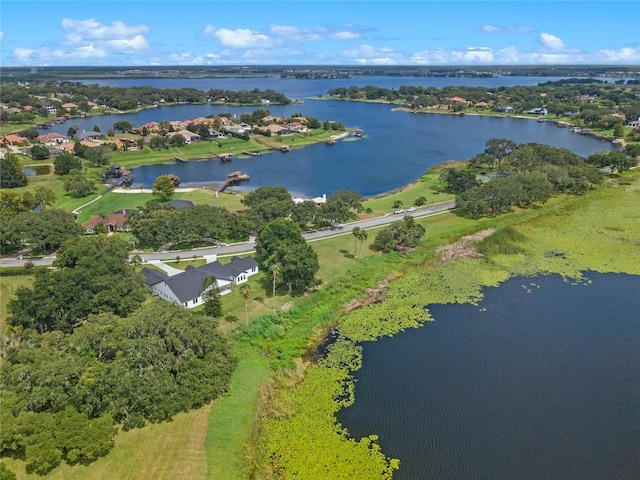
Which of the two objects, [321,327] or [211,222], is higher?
[211,222]

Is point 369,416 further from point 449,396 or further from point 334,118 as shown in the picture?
point 334,118

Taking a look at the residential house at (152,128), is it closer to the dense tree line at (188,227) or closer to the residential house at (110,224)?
the residential house at (110,224)

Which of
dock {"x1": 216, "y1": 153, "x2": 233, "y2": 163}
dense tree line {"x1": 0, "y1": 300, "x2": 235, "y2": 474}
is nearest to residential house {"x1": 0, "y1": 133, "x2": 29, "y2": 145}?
dock {"x1": 216, "y1": 153, "x2": 233, "y2": 163}

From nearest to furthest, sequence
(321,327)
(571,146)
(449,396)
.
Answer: (449,396) < (321,327) < (571,146)

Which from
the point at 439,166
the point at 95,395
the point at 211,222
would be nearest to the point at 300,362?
the point at 95,395

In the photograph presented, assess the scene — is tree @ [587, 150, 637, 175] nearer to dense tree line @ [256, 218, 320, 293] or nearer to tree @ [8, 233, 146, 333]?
dense tree line @ [256, 218, 320, 293]

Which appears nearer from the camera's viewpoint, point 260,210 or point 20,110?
point 260,210

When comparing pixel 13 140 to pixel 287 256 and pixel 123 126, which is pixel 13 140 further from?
pixel 287 256
